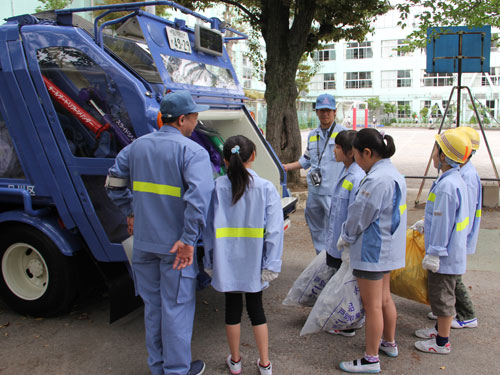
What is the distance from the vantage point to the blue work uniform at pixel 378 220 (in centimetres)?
288

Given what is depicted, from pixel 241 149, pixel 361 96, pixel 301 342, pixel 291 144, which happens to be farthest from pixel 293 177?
pixel 361 96

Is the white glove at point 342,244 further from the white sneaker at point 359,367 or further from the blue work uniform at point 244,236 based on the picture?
the white sneaker at point 359,367

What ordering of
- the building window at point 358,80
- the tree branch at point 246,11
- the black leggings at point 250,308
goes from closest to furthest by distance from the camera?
the black leggings at point 250,308
the tree branch at point 246,11
the building window at point 358,80

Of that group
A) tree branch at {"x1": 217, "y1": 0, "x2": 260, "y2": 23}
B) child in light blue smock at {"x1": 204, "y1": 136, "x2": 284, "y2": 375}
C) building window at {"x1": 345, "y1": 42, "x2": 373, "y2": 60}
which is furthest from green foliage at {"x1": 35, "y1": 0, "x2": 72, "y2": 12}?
building window at {"x1": 345, "y1": 42, "x2": 373, "y2": 60}

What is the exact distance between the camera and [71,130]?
144 inches

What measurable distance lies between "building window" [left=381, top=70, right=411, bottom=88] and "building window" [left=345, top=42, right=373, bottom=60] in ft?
8.86

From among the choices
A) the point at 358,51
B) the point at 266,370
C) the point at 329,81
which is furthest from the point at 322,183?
the point at 329,81

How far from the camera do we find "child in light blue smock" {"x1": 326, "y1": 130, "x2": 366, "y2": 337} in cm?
346

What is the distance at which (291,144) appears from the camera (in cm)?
948

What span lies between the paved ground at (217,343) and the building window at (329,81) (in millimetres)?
53006

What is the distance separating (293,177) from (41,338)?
6584 mm

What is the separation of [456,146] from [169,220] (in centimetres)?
200

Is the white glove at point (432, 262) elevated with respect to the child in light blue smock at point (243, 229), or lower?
lower

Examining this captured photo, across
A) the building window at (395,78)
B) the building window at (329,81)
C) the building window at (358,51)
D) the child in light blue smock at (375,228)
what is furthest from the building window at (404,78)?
the child in light blue smock at (375,228)
